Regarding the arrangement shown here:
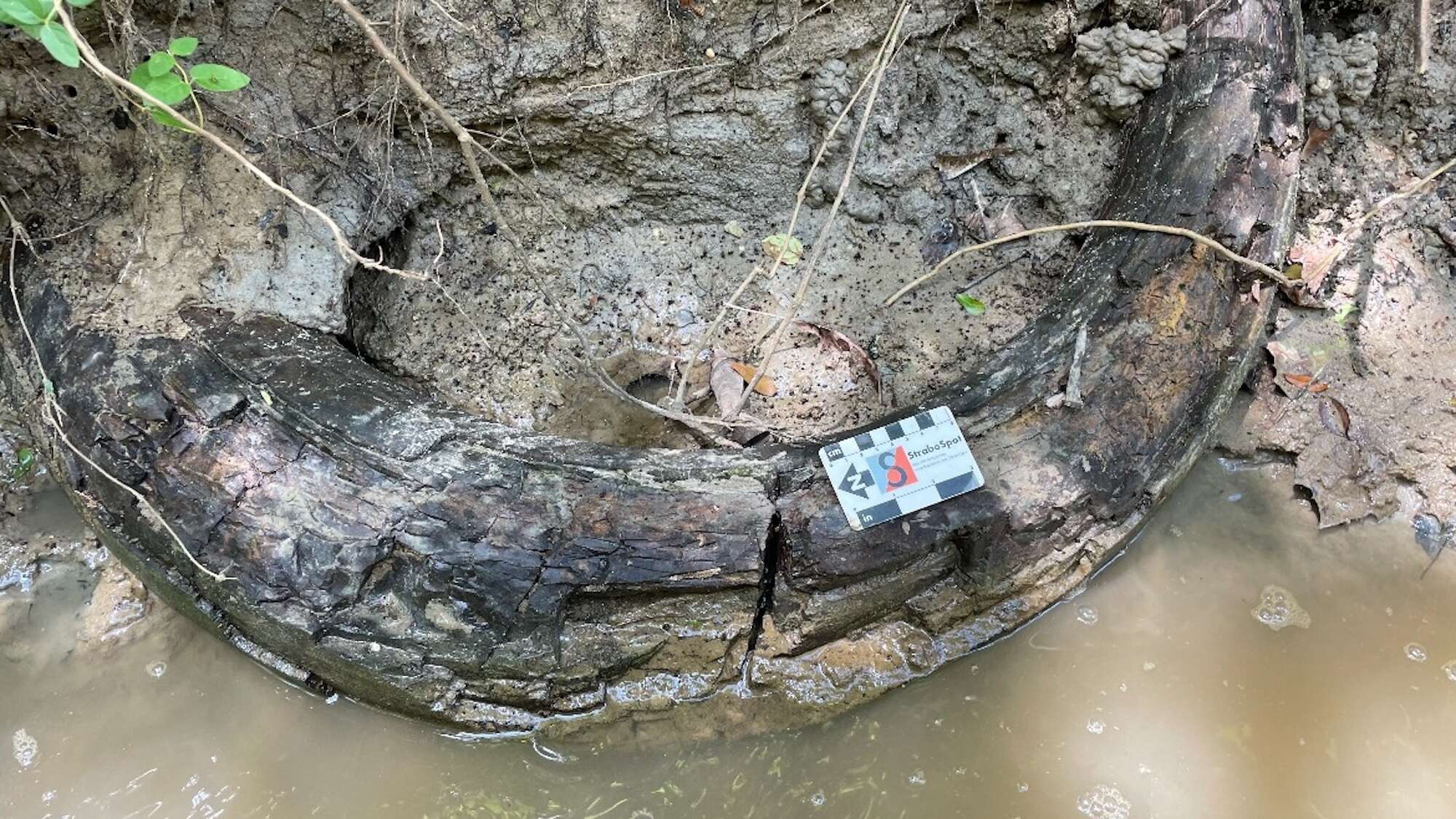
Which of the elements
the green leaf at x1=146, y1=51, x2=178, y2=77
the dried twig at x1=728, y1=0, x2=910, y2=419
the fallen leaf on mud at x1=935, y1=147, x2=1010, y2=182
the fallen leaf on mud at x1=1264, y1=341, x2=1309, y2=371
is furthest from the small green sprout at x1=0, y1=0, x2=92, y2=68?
the fallen leaf on mud at x1=1264, y1=341, x2=1309, y2=371

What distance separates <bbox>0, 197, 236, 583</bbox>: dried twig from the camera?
1.88 metres

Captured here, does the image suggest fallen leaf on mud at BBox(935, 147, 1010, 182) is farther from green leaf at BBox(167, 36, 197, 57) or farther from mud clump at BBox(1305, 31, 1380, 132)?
green leaf at BBox(167, 36, 197, 57)

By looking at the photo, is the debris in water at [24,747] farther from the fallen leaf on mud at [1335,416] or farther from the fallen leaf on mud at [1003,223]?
the fallen leaf on mud at [1335,416]

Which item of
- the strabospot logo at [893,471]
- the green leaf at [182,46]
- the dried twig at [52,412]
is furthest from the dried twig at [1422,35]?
the dried twig at [52,412]

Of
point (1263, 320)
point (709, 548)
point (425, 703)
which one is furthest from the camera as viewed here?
point (1263, 320)

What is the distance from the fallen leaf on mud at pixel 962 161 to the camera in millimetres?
2701

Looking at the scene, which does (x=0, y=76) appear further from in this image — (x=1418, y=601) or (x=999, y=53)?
(x=1418, y=601)

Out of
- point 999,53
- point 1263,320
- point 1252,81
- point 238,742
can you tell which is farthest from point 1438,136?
point 238,742

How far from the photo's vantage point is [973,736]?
2016mm

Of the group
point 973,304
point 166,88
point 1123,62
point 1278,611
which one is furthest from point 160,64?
point 1278,611

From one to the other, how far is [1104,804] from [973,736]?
30 centimetres

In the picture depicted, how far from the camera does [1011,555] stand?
6.51 feet

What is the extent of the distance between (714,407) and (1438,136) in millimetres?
2290

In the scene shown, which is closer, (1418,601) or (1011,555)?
(1011,555)
